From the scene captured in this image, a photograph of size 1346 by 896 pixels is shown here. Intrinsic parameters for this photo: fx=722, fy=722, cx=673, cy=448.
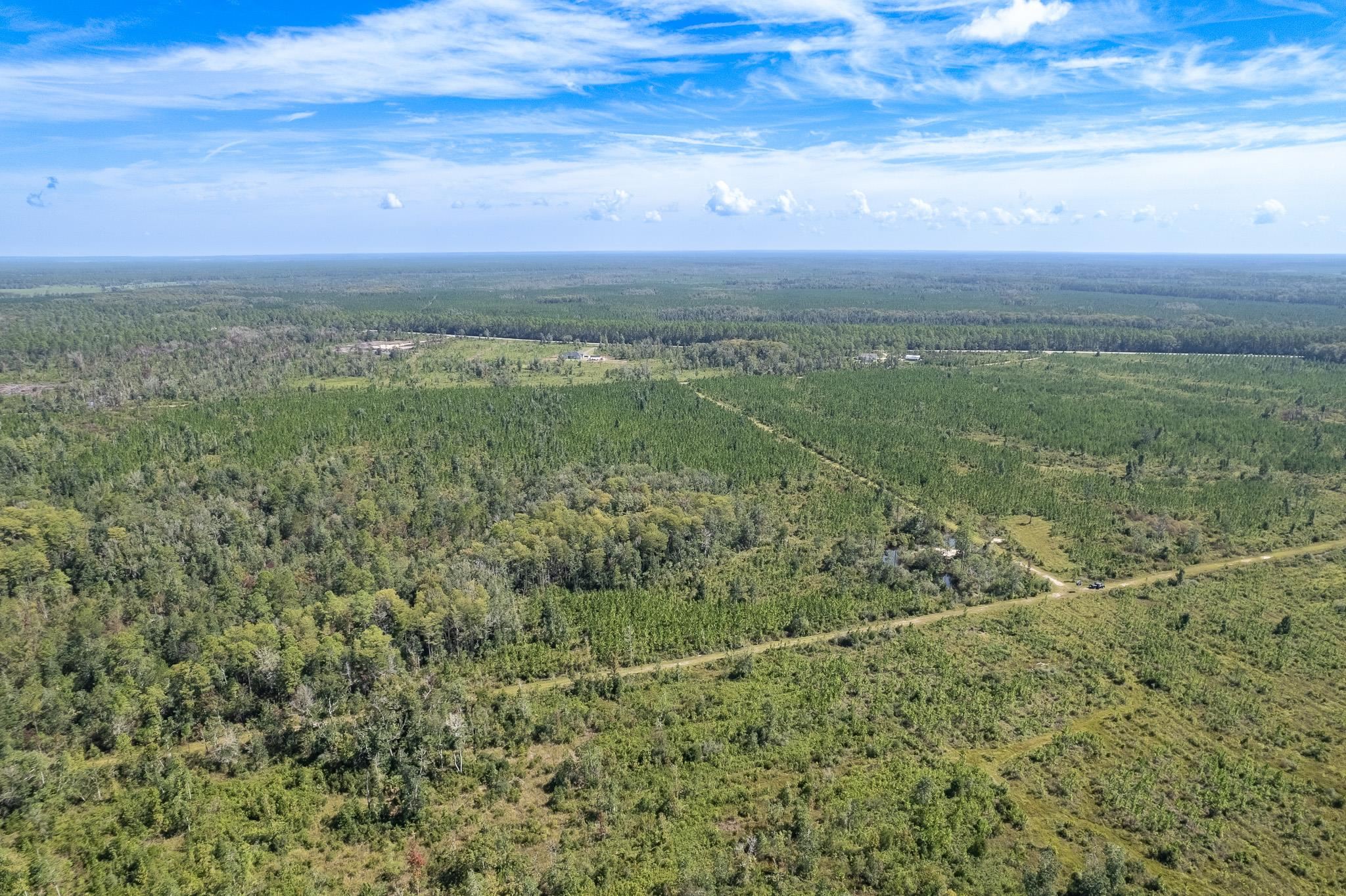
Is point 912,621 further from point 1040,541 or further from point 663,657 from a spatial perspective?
point 1040,541

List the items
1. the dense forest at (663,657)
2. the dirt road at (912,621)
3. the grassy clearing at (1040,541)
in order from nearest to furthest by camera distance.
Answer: the dense forest at (663,657) < the dirt road at (912,621) < the grassy clearing at (1040,541)

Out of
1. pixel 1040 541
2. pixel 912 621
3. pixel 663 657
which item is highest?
pixel 1040 541

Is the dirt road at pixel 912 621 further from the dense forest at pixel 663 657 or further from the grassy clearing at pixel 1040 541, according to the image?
the grassy clearing at pixel 1040 541

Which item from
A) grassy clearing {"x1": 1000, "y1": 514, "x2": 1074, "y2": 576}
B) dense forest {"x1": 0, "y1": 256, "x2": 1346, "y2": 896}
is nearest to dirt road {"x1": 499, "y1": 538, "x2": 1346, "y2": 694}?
dense forest {"x1": 0, "y1": 256, "x2": 1346, "y2": 896}

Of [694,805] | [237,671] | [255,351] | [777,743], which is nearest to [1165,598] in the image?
[777,743]

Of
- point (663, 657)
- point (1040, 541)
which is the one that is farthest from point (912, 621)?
point (1040, 541)

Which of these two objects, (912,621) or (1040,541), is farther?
(1040,541)

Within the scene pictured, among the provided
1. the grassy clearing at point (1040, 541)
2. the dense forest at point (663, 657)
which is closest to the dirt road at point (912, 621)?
the dense forest at point (663, 657)

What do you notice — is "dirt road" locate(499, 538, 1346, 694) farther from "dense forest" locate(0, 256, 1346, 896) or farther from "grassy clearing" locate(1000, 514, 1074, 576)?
"grassy clearing" locate(1000, 514, 1074, 576)
